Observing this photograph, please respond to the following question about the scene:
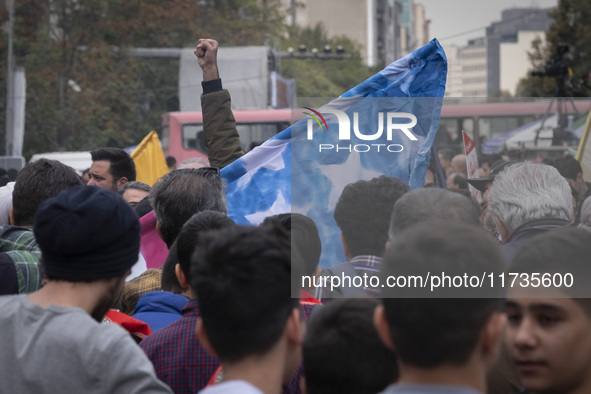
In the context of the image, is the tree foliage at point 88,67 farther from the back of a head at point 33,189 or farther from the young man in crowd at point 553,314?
the young man in crowd at point 553,314

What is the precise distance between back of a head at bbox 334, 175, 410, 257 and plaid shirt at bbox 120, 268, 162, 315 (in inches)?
38.3

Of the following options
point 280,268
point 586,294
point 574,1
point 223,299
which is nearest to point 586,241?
point 586,294

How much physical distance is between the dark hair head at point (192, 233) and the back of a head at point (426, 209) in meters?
0.66

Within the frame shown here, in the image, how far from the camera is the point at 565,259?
2295 millimetres

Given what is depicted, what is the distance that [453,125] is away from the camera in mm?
20672

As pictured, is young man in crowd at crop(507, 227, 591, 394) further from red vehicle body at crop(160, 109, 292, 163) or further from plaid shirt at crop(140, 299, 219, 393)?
red vehicle body at crop(160, 109, 292, 163)

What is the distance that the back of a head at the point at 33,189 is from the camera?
3.55 metres

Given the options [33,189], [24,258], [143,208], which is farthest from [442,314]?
[143,208]

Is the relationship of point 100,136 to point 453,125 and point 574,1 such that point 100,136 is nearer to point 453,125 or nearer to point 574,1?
point 453,125

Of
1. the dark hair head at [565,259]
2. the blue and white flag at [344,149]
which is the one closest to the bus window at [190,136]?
the blue and white flag at [344,149]

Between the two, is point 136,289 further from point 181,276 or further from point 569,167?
point 569,167

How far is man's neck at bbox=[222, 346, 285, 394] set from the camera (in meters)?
2.00

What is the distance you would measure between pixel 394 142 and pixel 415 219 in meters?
0.57

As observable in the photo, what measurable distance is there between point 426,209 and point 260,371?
0.93 metres
